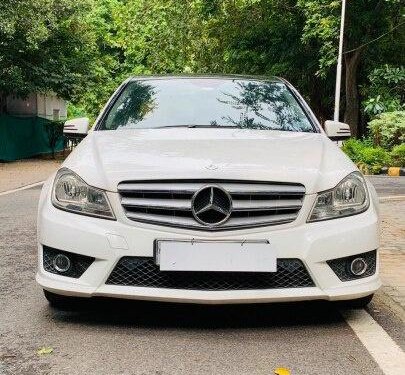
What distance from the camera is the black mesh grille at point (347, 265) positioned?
13.5 feet

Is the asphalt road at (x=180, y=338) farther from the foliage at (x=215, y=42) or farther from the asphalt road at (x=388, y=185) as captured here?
the foliage at (x=215, y=42)

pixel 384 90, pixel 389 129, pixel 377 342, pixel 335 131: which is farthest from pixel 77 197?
pixel 384 90

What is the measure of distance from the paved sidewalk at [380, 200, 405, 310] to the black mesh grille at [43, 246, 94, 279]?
210 centimetres

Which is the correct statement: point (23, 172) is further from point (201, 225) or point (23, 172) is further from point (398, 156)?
point (201, 225)

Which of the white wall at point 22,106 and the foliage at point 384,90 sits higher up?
the foliage at point 384,90

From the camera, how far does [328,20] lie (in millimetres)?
25828

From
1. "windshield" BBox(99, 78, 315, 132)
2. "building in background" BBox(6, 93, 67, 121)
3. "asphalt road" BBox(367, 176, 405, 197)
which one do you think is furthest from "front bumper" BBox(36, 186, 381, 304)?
"building in background" BBox(6, 93, 67, 121)

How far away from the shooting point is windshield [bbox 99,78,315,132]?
17.4 ft

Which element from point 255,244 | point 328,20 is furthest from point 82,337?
point 328,20

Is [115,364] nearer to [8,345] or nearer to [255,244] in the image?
[8,345]

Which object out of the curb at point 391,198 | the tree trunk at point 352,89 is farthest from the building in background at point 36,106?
the curb at point 391,198

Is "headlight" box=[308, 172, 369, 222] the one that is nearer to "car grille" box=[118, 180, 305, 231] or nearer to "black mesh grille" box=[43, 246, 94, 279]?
"car grille" box=[118, 180, 305, 231]

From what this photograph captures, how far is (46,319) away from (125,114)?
1.64 metres

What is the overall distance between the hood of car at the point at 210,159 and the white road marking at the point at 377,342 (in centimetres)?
85
